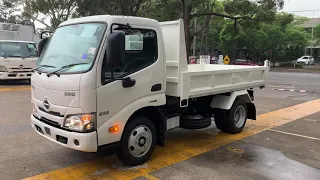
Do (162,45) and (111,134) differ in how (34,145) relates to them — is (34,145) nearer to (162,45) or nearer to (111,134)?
(111,134)

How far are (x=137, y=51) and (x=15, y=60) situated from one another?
10.9 meters

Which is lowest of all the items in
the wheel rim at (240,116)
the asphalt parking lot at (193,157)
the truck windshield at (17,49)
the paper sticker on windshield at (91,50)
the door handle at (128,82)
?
the asphalt parking lot at (193,157)

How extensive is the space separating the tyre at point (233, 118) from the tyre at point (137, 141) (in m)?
2.17

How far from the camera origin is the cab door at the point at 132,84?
13.5 feet

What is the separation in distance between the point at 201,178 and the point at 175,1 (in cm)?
1647

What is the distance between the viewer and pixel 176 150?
560cm

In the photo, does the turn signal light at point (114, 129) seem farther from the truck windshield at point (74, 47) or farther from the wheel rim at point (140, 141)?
the truck windshield at point (74, 47)

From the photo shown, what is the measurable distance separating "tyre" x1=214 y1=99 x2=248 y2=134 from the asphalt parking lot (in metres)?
0.16

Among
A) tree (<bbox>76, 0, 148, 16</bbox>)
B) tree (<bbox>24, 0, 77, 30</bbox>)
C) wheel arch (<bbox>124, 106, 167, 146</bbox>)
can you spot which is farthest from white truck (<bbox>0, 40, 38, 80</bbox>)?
tree (<bbox>24, 0, 77, 30</bbox>)

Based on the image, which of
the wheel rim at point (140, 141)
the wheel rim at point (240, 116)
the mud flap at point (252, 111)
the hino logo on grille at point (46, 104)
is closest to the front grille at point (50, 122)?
the hino logo on grille at point (46, 104)

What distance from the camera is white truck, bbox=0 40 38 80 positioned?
13508mm

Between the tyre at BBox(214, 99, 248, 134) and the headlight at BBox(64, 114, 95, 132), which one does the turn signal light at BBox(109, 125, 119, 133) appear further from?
the tyre at BBox(214, 99, 248, 134)

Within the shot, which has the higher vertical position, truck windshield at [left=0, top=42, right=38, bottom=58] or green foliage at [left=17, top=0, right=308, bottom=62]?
green foliage at [left=17, top=0, right=308, bottom=62]

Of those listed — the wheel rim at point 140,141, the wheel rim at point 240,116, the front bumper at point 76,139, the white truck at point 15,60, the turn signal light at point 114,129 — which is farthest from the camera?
the white truck at point 15,60
